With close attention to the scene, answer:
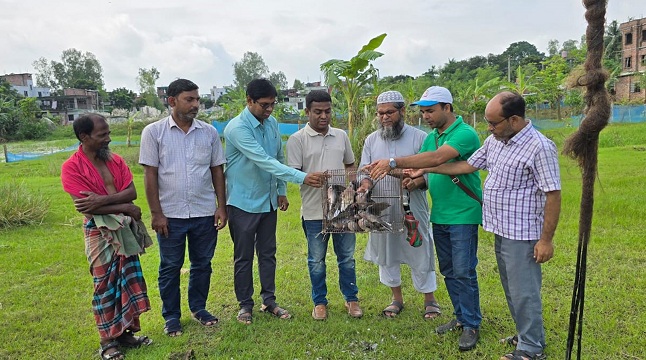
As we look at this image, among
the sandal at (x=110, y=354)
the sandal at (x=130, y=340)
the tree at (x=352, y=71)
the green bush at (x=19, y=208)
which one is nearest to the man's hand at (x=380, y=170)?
the sandal at (x=130, y=340)

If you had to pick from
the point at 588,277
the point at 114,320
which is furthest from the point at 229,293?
the point at 588,277

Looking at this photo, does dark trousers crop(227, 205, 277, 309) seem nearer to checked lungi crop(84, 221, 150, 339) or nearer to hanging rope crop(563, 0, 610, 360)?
checked lungi crop(84, 221, 150, 339)

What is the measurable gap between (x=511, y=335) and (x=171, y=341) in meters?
2.94

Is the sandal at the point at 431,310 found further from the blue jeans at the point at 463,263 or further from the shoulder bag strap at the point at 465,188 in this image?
the shoulder bag strap at the point at 465,188

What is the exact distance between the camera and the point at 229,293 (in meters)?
5.11

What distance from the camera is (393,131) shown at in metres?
4.24

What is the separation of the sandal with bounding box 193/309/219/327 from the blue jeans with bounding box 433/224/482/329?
2.23 metres

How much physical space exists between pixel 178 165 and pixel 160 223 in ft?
1.73

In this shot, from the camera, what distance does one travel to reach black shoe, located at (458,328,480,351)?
367cm

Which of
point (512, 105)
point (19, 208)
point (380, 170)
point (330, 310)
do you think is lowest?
point (330, 310)

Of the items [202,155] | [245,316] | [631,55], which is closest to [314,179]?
[202,155]

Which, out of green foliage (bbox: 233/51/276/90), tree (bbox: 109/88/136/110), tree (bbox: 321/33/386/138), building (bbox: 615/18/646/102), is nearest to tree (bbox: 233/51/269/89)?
green foliage (bbox: 233/51/276/90)

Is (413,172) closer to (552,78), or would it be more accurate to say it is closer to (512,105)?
(512,105)

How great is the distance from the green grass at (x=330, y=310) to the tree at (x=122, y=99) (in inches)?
2357
